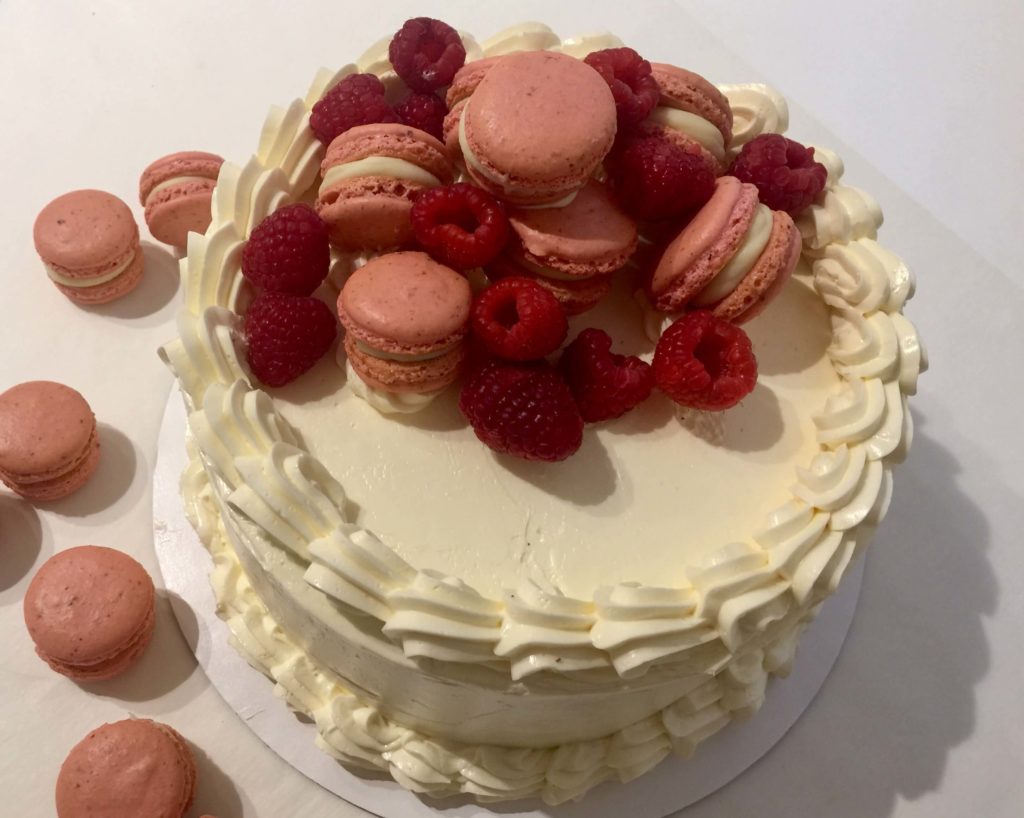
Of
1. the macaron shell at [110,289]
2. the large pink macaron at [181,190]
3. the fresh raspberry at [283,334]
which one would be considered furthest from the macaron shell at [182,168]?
the fresh raspberry at [283,334]

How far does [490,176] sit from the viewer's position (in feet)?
4.18

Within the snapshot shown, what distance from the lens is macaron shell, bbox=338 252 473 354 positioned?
1.26 meters

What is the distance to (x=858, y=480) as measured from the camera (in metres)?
1.35

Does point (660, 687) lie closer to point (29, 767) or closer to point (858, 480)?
point (858, 480)

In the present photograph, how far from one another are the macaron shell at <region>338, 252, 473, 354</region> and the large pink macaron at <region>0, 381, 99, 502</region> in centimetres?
69

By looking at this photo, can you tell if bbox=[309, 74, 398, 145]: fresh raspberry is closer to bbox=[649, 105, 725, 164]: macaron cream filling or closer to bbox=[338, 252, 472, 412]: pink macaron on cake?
bbox=[338, 252, 472, 412]: pink macaron on cake

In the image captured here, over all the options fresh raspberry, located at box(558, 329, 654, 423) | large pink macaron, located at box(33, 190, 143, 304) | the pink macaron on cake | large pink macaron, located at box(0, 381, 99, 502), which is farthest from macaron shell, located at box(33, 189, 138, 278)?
fresh raspberry, located at box(558, 329, 654, 423)

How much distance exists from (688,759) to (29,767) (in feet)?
3.61

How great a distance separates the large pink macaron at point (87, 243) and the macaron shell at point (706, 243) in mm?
1116

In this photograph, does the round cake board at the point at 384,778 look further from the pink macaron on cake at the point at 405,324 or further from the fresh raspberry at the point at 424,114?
the fresh raspberry at the point at 424,114

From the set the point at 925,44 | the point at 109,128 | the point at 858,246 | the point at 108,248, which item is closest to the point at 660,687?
the point at 858,246

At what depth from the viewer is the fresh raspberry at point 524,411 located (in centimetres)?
127

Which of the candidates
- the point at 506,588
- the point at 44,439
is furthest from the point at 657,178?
the point at 44,439

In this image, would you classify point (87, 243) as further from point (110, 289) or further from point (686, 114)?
point (686, 114)
